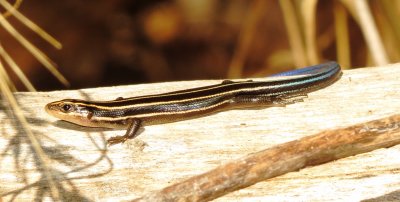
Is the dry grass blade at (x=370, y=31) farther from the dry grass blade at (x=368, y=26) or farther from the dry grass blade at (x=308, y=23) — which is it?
the dry grass blade at (x=308, y=23)

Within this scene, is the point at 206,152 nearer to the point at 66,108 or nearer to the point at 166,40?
the point at 66,108

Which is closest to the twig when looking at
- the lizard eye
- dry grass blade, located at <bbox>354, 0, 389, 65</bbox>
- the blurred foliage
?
the lizard eye

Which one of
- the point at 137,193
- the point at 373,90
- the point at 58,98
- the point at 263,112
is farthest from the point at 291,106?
the point at 58,98

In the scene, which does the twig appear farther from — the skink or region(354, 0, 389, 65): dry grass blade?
region(354, 0, 389, 65): dry grass blade

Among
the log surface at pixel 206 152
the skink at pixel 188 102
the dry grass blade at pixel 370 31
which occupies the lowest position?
the log surface at pixel 206 152

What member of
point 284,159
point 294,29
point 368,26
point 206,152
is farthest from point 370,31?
point 284,159

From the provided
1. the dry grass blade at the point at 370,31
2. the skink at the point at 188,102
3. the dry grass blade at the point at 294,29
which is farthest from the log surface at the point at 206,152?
the dry grass blade at the point at 294,29
